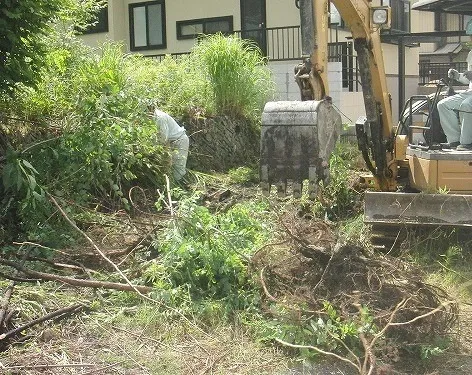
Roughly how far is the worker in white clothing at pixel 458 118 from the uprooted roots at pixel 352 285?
2.39 metres

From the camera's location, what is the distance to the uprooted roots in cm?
536

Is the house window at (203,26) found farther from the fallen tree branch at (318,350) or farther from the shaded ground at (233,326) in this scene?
the fallen tree branch at (318,350)

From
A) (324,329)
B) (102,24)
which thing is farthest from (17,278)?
(102,24)

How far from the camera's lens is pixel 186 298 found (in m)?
5.93

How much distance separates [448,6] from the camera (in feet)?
41.4

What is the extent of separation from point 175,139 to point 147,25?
1178 centimetres

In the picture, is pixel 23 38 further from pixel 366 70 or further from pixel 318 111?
Answer: pixel 318 111

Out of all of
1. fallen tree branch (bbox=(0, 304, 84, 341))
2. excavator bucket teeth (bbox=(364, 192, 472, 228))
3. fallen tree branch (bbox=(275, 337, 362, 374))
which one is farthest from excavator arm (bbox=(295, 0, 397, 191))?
fallen tree branch (bbox=(0, 304, 84, 341))

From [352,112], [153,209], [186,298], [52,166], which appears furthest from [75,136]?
[352,112]

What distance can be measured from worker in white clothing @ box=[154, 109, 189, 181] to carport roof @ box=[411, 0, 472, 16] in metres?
5.16

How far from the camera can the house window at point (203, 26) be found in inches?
779

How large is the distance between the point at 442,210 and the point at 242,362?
3.07 m

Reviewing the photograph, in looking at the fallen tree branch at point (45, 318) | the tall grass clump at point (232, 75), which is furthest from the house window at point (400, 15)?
the fallen tree branch at point (45, 318)

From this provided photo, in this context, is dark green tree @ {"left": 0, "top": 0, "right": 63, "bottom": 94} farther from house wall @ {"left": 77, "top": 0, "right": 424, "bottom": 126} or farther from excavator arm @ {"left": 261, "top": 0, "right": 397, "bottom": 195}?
house wall @ {"left": 77, "top": 0, "right": 424, "bottom": 126}
